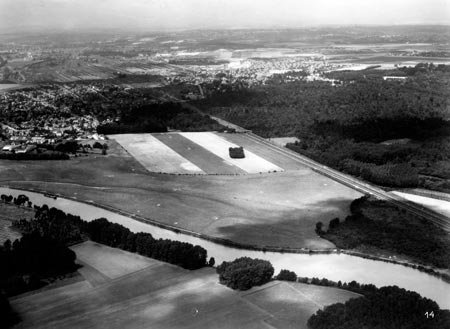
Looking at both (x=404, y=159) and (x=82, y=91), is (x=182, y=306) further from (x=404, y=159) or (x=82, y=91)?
(x=82, y=91)

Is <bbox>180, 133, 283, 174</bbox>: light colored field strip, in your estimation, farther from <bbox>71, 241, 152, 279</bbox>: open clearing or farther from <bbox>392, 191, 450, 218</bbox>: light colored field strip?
<bbox>71, 241, 152, 279</bbox>: open clearing

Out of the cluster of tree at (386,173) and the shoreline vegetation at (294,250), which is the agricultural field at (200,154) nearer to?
the cluster of tree at (386,173)

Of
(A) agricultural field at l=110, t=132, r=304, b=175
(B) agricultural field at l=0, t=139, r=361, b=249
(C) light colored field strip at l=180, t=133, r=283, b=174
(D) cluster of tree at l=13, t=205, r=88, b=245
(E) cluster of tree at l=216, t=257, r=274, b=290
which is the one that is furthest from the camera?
(A) agricultural field at l=110, t=132, r=304, b=175

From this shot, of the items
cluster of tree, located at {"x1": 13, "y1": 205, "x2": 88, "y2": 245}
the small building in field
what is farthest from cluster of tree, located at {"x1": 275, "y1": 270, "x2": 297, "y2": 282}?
the small building in field

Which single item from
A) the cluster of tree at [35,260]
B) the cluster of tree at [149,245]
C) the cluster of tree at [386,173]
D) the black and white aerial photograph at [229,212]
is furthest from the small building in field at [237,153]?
the cluster of tree at [35,260]

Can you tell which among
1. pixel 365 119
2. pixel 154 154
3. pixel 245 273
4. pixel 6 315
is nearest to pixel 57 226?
pixel 6 315

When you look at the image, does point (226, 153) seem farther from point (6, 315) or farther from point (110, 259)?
point (6, 315)
